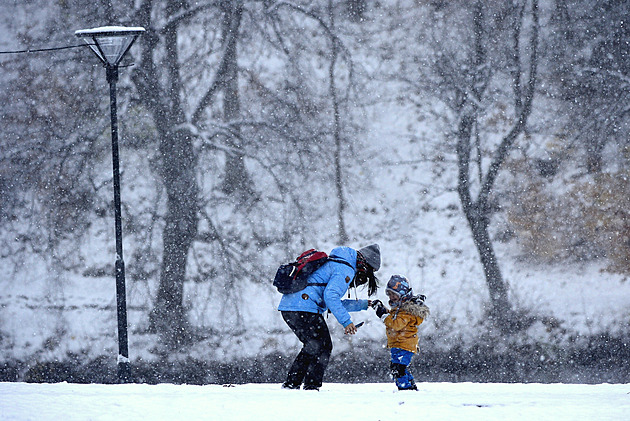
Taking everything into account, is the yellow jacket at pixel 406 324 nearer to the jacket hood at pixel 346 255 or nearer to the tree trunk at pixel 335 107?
the jacket hood at pixel 346 255

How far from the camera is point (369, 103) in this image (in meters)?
11.4

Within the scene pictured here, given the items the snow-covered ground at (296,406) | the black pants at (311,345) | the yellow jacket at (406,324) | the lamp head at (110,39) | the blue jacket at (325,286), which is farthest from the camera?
the lamp head at (110,39)

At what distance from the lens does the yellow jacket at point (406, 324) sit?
7.20m

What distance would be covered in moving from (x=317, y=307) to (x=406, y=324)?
89 cm

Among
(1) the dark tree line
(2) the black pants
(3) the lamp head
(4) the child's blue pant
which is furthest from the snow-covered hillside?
(2) the black pants

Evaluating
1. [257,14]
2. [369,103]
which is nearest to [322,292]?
[369,103]

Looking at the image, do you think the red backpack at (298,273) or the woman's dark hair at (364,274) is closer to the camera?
the red backpack at (298,273)

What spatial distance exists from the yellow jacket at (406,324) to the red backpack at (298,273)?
2.66 feet

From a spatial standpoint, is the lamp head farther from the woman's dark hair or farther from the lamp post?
the woman's dark hair

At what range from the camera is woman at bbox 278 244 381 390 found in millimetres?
6691

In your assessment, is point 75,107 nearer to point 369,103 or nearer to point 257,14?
point 257,14

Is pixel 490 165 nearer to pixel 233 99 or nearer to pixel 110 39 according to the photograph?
pixel 233 99

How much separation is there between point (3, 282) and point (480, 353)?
23.0 feet

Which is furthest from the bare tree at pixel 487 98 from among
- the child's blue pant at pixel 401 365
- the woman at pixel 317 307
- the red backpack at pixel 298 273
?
the red backpack at pixel 298 273
